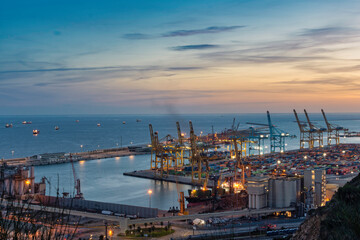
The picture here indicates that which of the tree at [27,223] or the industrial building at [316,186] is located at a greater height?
the tree at [27,223]

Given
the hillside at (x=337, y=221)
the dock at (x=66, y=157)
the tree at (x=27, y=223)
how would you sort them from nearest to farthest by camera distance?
the tree at (x=27, y=223) < the hillside at (x=337, y=221) < the dock at (x=66, y=157)

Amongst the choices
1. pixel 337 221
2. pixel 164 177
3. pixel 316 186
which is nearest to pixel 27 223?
pixel 337 221

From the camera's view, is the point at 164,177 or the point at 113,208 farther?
the point at 164,177

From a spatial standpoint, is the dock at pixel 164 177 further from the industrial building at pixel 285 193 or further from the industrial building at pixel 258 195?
the industrial building at pixel 285 193

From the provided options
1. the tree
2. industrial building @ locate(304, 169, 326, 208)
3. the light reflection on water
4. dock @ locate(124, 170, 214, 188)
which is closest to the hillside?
the tree

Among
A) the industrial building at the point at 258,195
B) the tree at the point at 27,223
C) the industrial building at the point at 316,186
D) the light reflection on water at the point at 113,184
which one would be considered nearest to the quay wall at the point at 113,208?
the light reflection on water at the point at 113,184

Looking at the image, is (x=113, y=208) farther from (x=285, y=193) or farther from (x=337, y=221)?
(x=337, y=221)
